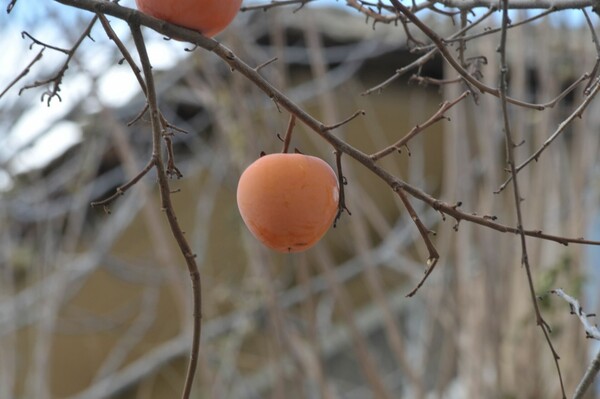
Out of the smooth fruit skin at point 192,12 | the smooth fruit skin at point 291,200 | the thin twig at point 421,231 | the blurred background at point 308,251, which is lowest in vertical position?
the thin twig at point 421,231

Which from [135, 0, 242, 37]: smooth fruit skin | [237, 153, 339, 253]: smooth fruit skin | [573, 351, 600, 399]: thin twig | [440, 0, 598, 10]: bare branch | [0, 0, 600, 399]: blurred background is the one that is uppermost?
[0, 0, 600, 399]: blurred background

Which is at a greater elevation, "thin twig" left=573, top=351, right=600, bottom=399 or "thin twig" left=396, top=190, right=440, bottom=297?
"thin twig" left=396, top=190, right=440, bottom=297

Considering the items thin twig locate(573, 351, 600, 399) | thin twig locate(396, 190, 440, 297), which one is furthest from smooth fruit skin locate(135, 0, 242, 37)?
thin twig locate(573, 351, 600, 399)

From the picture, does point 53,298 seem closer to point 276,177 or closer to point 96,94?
point 96,94

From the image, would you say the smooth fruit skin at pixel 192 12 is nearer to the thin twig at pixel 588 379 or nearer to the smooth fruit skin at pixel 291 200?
the smooth fruit skin at pixel 291 200

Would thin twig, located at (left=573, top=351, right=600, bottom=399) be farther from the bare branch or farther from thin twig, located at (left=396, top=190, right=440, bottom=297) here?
the bare branch

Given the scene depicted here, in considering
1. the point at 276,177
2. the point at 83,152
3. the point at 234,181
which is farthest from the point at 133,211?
the point at 276,177

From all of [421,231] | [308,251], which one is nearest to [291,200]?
[421,231]

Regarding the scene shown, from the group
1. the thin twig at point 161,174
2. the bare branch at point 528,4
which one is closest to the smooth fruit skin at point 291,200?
the thin twig at point 161,174
